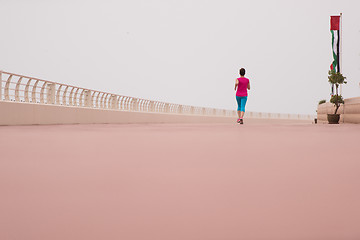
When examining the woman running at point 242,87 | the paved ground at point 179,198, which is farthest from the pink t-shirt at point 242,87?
the paved ground at point 179,198

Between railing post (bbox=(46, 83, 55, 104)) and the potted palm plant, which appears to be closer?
railing post (bbox=(46, 83, 55, 104))

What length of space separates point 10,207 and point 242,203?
1027 millimetres

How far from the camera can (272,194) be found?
2236 mm

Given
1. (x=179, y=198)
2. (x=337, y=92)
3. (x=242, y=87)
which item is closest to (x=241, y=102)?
(x=242, y=87)

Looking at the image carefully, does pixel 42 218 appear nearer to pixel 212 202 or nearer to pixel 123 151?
pixel 212 202

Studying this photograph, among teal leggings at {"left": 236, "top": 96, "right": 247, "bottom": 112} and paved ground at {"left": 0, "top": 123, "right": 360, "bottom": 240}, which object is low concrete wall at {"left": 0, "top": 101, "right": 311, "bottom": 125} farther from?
paved ground at {"left": 0, "top": 123, "right": 360, "bottom": 240}

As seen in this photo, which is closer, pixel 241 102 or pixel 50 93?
pixel 50 93

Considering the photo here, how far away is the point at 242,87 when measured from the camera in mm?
13195

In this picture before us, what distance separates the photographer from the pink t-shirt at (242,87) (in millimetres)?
13102

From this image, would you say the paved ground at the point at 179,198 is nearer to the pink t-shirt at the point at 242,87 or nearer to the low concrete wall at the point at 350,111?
the pink t-shirt at the point at 242,87

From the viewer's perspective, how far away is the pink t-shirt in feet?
43.0

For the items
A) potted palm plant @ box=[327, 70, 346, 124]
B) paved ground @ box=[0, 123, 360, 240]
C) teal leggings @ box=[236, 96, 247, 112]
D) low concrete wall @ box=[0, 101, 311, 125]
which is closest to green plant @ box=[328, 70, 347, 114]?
potted palm plant @ box=[327, 70, 346, 124]

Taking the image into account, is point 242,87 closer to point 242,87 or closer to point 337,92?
point 242,87

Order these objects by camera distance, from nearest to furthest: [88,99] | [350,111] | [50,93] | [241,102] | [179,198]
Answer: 1. [179,198]
2. [50,93]
3. [241,102]
4. [88,99]
5. [350,111]
